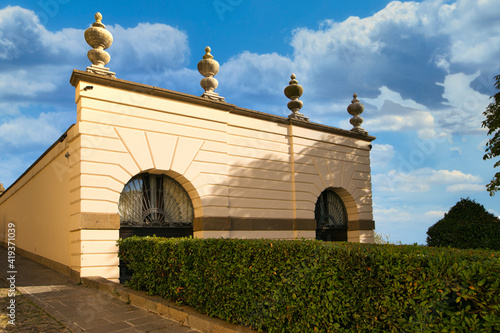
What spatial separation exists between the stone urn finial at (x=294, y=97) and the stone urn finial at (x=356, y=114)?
3.34m

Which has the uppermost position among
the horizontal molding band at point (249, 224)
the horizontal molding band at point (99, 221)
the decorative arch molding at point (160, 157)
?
the decorative arch molding at point (160, 157)

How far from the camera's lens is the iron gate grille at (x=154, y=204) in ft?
37.4

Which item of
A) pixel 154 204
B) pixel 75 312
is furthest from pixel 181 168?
pixel 75 312

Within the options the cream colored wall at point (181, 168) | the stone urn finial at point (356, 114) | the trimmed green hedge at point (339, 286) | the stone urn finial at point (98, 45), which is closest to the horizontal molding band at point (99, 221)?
the cream colored wall at point (181, 168)

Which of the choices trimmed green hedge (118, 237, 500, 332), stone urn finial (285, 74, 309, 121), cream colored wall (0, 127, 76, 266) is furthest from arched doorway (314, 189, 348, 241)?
trimmed green hedge (118, 237, 500, 332)

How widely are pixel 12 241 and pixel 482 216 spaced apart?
2257cm

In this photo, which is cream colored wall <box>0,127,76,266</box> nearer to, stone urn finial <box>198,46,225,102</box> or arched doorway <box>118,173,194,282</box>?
arched doorway <box>118,173,194,282</box>

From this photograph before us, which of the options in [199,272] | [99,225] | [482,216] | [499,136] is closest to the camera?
[199,272]

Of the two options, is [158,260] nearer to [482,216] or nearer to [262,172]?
[262,172]

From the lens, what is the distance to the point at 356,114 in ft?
60.2

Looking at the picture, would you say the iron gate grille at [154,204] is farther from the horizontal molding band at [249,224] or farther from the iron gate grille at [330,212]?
the iron gate grille at [330,212]

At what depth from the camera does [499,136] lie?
16.4 metres

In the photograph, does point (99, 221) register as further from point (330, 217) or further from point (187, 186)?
point (330, 217)

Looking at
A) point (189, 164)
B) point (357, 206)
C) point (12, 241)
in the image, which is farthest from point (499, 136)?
point (12, 241)
